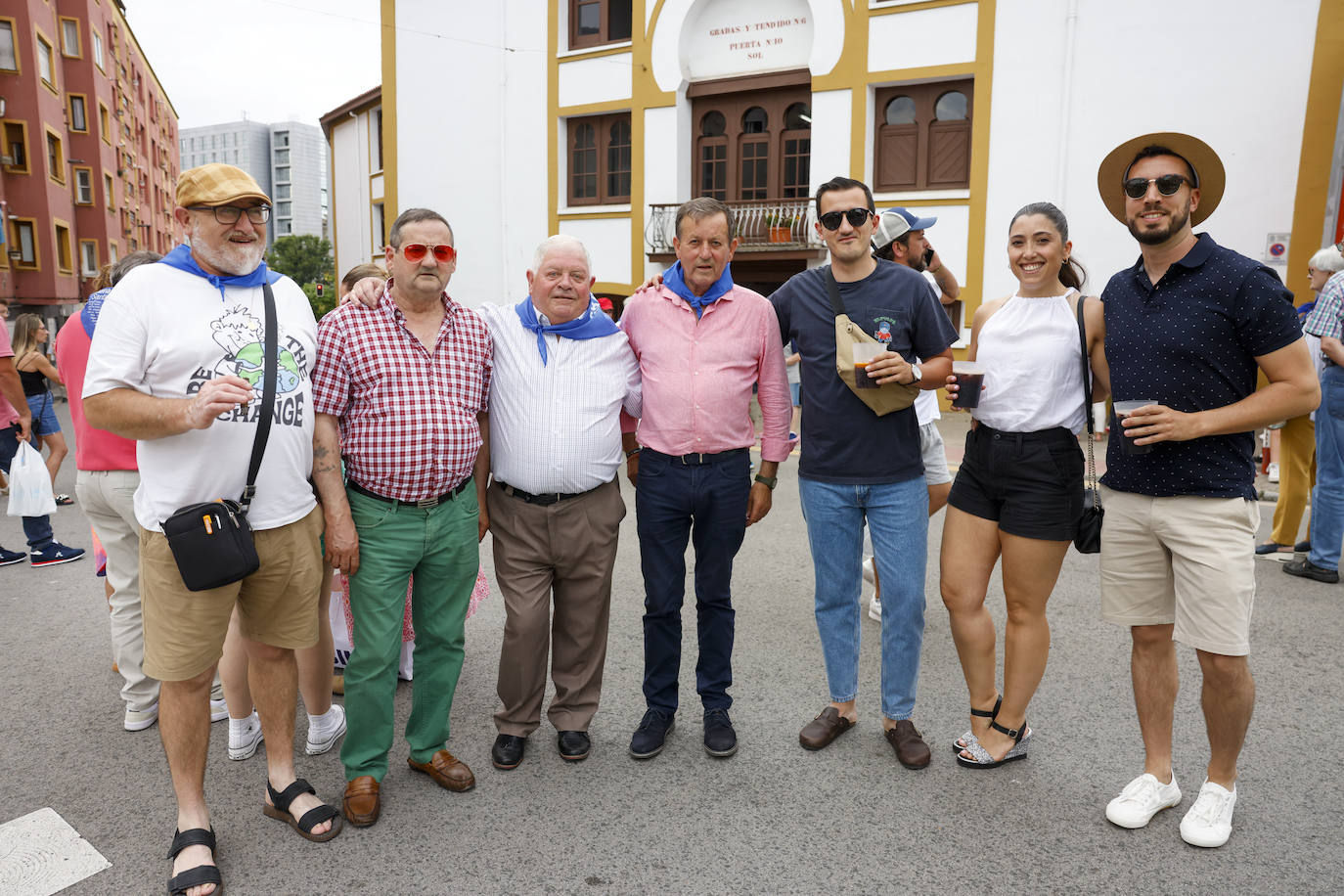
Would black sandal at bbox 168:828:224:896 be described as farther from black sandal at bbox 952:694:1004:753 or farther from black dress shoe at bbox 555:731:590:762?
black sandal at bbox 952:694:1004:753

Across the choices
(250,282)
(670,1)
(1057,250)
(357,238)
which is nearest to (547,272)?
(250,282)

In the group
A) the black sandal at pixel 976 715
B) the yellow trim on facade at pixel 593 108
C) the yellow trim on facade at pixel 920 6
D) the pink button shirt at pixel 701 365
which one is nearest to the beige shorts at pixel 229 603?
the pink button shirt at pixel 701 365

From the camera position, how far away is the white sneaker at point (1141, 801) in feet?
9.66

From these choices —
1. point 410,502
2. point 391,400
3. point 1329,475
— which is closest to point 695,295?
point 391,400

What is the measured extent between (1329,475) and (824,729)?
437 centimetres

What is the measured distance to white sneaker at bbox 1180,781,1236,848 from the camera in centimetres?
283

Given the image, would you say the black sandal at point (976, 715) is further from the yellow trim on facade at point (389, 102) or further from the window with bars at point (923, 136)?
the yellow trim on facade at point (389, 102)

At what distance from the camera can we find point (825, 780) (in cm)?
328

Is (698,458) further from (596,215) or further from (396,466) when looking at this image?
(596,215)

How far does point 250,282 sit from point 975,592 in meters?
2.81

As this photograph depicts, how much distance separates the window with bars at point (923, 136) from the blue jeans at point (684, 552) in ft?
45.6

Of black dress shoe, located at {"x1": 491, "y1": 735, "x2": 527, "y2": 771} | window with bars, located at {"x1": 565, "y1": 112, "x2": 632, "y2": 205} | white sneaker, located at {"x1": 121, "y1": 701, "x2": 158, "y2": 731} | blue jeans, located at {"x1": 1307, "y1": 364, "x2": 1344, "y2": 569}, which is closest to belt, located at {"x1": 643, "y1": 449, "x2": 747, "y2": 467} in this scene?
black dress shoe, located at {"x1": 491, "y1": 735, "x2": 527, "y2": 771}

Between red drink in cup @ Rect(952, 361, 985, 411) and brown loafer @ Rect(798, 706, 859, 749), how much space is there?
1379 mm

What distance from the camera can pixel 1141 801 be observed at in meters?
2.98
